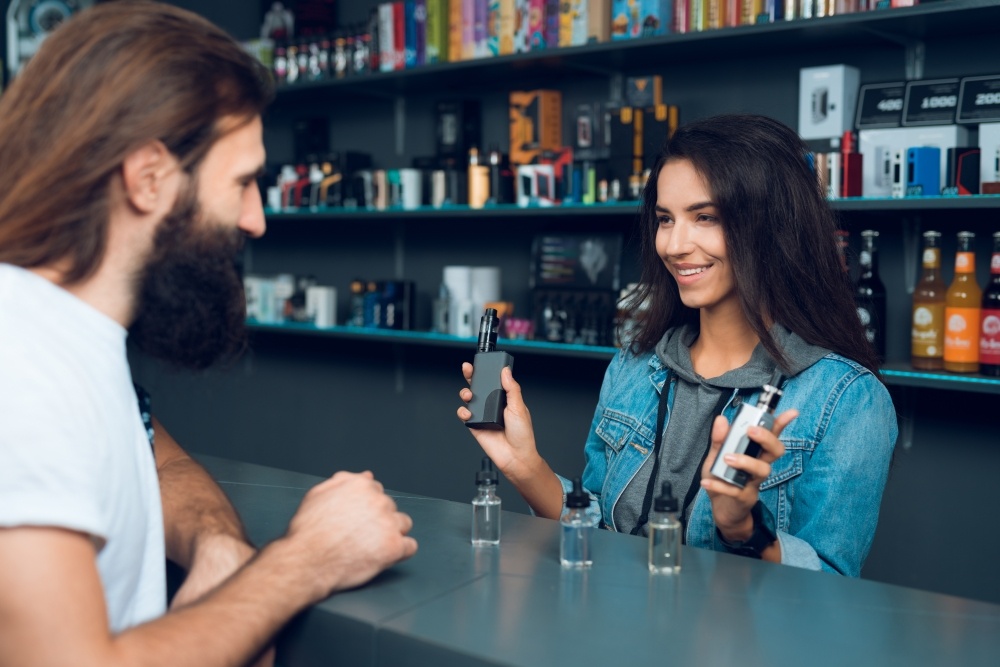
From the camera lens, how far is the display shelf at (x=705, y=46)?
2586mm

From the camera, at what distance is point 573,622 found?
1.05 m

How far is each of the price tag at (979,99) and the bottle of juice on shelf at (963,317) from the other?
0.31 metres

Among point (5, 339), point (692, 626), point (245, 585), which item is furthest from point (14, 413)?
point (692, 626)

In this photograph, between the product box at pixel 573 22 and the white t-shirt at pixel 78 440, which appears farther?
the product box at pixel 573 22

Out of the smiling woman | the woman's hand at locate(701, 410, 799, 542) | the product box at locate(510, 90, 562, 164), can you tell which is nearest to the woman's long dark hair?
the smiling woman

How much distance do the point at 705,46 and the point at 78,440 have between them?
2.52 meters

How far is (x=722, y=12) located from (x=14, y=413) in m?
2.46

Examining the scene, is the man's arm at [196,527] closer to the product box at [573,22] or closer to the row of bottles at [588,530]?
the row of bottles at [588,530]

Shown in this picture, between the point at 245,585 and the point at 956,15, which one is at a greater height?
the point at 956,15

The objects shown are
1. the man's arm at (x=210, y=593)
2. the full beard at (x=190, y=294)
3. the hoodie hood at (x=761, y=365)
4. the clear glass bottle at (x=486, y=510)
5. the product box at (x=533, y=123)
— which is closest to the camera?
the man's arm at (x=210, y=593)

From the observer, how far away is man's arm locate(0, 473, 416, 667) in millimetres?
862

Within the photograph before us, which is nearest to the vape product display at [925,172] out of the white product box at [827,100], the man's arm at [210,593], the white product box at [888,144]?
the white product box at [888,144]

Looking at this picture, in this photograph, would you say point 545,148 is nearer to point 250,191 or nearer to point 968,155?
point 968,155

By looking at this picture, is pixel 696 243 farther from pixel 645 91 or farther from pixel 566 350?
pixel 645 91
